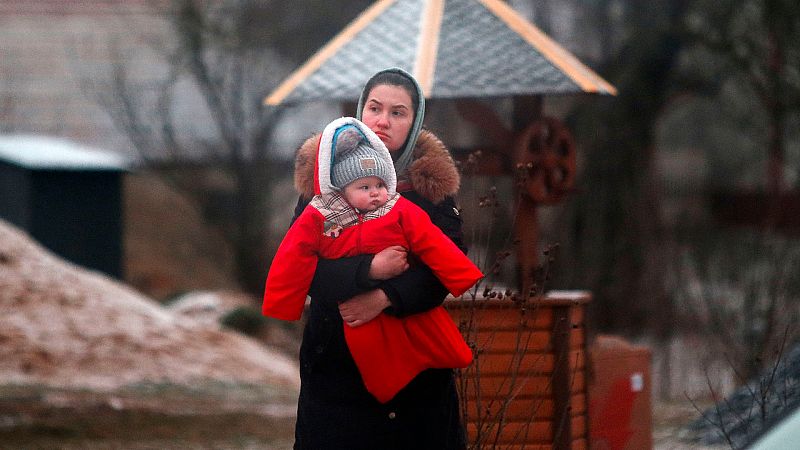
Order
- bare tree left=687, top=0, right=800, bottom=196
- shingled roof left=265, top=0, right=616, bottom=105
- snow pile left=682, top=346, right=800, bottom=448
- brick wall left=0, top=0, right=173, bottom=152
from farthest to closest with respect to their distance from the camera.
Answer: brick wall left=0, top=0, right=173, bottom=152 → bare tree left=687, top=0, right=800, bottom=196 → shingled roof left=265, top=0, right=616, bottom=105 → snow pile left=682, top=346, right=800, bottom=448

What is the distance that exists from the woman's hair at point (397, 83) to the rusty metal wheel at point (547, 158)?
97.0 inches

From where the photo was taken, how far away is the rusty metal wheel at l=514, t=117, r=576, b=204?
6.57m

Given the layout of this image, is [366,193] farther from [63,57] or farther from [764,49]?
[63,57]

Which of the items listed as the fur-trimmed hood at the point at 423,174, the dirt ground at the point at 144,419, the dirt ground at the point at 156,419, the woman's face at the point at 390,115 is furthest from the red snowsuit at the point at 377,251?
the dirt ground at the point at 144,419

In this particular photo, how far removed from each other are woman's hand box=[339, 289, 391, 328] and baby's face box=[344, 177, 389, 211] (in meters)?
0.23

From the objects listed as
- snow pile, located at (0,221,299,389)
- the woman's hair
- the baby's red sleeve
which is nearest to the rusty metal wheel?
the woman's hair

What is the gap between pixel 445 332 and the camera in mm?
3896

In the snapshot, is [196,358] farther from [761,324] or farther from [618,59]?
[618,59]

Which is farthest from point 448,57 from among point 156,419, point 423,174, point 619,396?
point 156,419

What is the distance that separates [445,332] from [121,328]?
6.91m

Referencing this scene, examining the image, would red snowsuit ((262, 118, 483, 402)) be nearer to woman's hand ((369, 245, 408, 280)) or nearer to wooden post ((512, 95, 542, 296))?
woman's hand ((369, 245, 408, 280))

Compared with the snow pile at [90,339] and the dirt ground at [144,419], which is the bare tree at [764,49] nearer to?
the snow pile at [90,339]

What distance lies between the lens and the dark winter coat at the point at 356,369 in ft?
12.5

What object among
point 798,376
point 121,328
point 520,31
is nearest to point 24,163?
point 121,328
